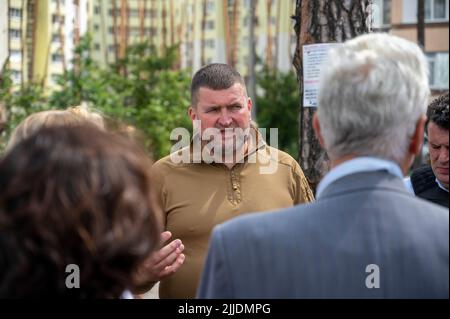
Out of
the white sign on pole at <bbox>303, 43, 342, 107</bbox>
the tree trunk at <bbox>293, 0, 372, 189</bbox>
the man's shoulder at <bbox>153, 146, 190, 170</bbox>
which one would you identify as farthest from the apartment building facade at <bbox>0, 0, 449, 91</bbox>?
the man's shoulder at <bbox>153, 146, 190, 170</bbox>

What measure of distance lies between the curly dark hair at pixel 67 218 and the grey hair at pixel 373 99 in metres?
0.55

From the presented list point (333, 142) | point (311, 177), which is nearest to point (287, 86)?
point (311, 177)

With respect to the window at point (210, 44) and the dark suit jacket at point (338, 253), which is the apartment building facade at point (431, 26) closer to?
the window at point (210, 44)

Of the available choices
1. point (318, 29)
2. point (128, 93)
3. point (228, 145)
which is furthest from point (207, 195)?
point (128, 93)

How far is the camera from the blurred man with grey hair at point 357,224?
1883mm

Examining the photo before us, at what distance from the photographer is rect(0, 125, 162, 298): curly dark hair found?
1.70 meters

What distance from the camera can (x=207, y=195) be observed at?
143 inches

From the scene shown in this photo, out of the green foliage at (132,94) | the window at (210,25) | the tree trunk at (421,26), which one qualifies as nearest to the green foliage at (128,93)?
the green foliage at (132,94)

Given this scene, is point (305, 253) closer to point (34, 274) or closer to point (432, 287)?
point (432, 287)

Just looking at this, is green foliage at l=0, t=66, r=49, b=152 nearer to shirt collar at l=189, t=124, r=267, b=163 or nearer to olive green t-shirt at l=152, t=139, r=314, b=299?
shirt collar at l=189, t=124, r=267, b=163

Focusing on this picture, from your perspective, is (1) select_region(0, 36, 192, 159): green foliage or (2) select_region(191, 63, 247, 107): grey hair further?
(1) select_region(0, 36, 192, 159): green foliage

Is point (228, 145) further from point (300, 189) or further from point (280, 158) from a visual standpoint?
point (300, 189)

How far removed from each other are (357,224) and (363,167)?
0.50 feet

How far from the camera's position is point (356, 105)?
1.95 metres
